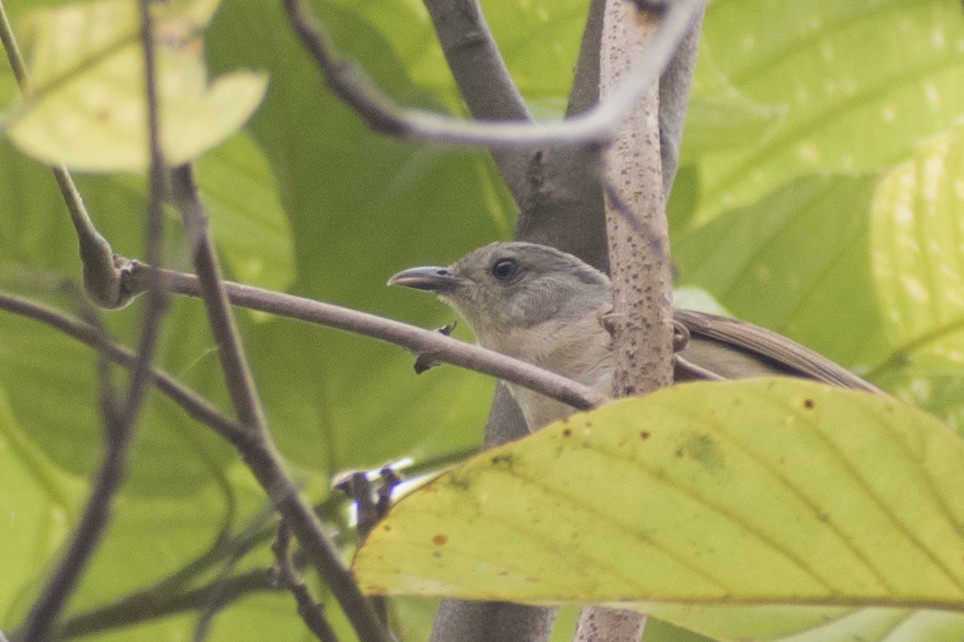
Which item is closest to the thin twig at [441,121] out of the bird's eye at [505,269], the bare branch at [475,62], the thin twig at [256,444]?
the thin twig at [256,444]

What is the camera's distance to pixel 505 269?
336cm

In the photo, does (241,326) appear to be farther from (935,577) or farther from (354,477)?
(935,577)

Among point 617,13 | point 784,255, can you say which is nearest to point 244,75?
point 617,13

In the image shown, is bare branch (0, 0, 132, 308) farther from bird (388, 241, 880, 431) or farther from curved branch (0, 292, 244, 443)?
bird (388, 241, 880, 431)

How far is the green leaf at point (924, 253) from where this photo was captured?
2.50 m

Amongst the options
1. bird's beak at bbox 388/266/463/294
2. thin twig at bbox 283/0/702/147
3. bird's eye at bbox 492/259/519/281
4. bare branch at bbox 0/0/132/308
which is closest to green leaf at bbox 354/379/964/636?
thin twig at bbox 283/0/702/147

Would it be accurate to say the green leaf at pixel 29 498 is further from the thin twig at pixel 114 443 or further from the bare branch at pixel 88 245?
the thin twig at pixel 114 443

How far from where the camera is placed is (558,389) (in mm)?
1395

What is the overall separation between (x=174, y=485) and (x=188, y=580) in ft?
0.65

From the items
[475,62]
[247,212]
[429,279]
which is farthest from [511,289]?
[475,62]

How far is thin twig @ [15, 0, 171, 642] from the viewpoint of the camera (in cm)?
72

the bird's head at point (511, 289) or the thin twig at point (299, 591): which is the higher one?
the bird's head at point (511, 289)

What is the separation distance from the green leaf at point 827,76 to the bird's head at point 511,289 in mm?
465

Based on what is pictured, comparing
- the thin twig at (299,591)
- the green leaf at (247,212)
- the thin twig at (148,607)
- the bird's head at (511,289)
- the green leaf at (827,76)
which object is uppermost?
the green leaf at (827,76)
